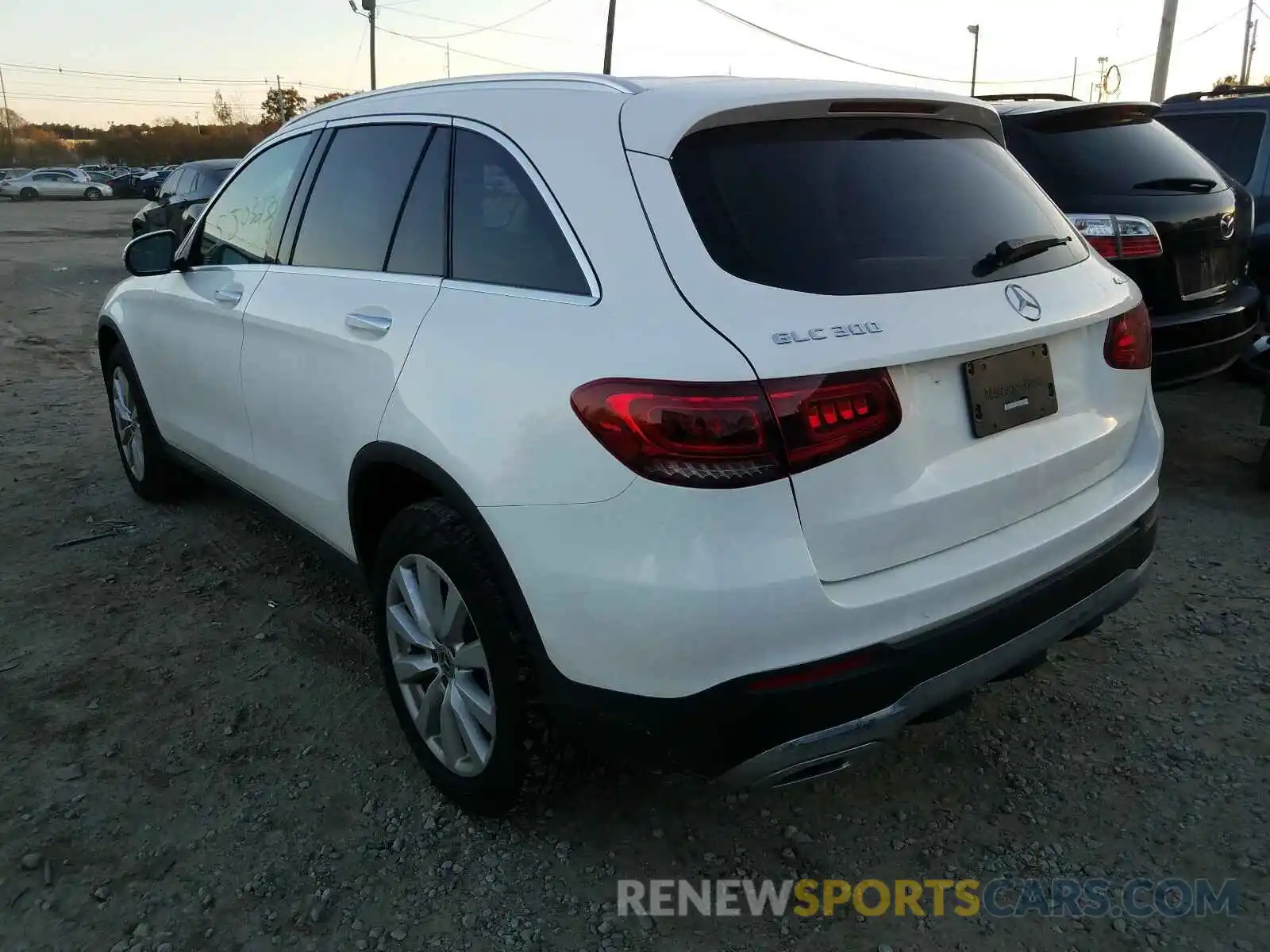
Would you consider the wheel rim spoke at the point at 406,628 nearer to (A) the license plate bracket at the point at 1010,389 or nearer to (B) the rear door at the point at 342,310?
(B) the rear door at the point at 342,310

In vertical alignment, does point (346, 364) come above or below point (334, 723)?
above

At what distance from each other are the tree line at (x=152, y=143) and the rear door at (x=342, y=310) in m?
72.1

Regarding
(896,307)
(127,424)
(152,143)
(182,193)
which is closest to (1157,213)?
(896,307)

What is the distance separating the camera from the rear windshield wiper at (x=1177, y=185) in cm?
488

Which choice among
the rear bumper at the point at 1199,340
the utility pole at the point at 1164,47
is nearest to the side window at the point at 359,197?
the rear bumper at the point at 1199,340

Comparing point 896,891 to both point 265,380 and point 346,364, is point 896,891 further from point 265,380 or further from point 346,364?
point 265,380

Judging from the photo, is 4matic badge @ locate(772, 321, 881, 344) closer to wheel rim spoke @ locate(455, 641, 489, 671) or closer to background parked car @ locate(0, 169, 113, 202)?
wheel rim spoke @ locate(455, 641, 489, 671)

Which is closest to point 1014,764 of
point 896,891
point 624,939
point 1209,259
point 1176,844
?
point 1176,844

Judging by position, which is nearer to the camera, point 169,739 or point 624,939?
point 624,939

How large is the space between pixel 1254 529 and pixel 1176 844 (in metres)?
2.39

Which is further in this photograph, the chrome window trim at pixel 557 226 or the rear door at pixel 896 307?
the chrome window trim at pixel 557 226

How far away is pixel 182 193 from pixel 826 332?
1462 cm

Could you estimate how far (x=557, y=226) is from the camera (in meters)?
2.26

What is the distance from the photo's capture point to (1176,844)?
2.47 meters
